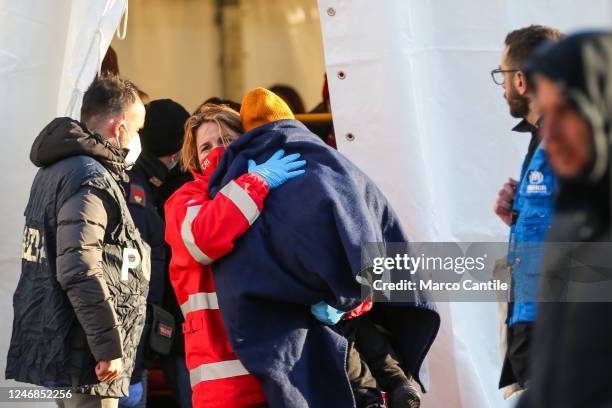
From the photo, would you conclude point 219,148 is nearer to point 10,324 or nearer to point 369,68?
point 369,68

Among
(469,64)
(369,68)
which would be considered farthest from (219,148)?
(469,64)

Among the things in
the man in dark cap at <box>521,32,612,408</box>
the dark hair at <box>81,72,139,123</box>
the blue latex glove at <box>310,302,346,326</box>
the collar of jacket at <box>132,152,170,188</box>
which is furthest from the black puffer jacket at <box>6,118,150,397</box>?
the man in dark cap at <box>521,32,612,408</box>

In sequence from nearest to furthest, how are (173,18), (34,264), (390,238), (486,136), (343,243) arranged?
(343,243), (390,238), (34,264), (486,136), (173,18)

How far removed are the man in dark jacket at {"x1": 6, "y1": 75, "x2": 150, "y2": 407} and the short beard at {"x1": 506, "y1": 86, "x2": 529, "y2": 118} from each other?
1286 mm

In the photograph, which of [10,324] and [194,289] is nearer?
Answer: [194,289]

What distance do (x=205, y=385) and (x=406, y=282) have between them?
68cm

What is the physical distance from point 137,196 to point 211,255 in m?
1.24

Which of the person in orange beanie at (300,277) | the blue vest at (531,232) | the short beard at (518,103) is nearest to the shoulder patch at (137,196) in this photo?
the person in orange beanie at (300,277)

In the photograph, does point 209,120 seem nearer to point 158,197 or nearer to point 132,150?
point 132,150

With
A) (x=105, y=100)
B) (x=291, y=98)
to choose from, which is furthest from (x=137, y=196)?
(x=291, y=98)

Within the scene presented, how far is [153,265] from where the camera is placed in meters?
4.18

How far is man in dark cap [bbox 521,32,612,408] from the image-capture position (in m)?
1.44

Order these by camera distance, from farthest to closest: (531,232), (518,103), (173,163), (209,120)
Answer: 1. (173,163)
2. (209,120)
3. (518,103)
4. (531,232)

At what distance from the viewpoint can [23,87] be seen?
4.17m
